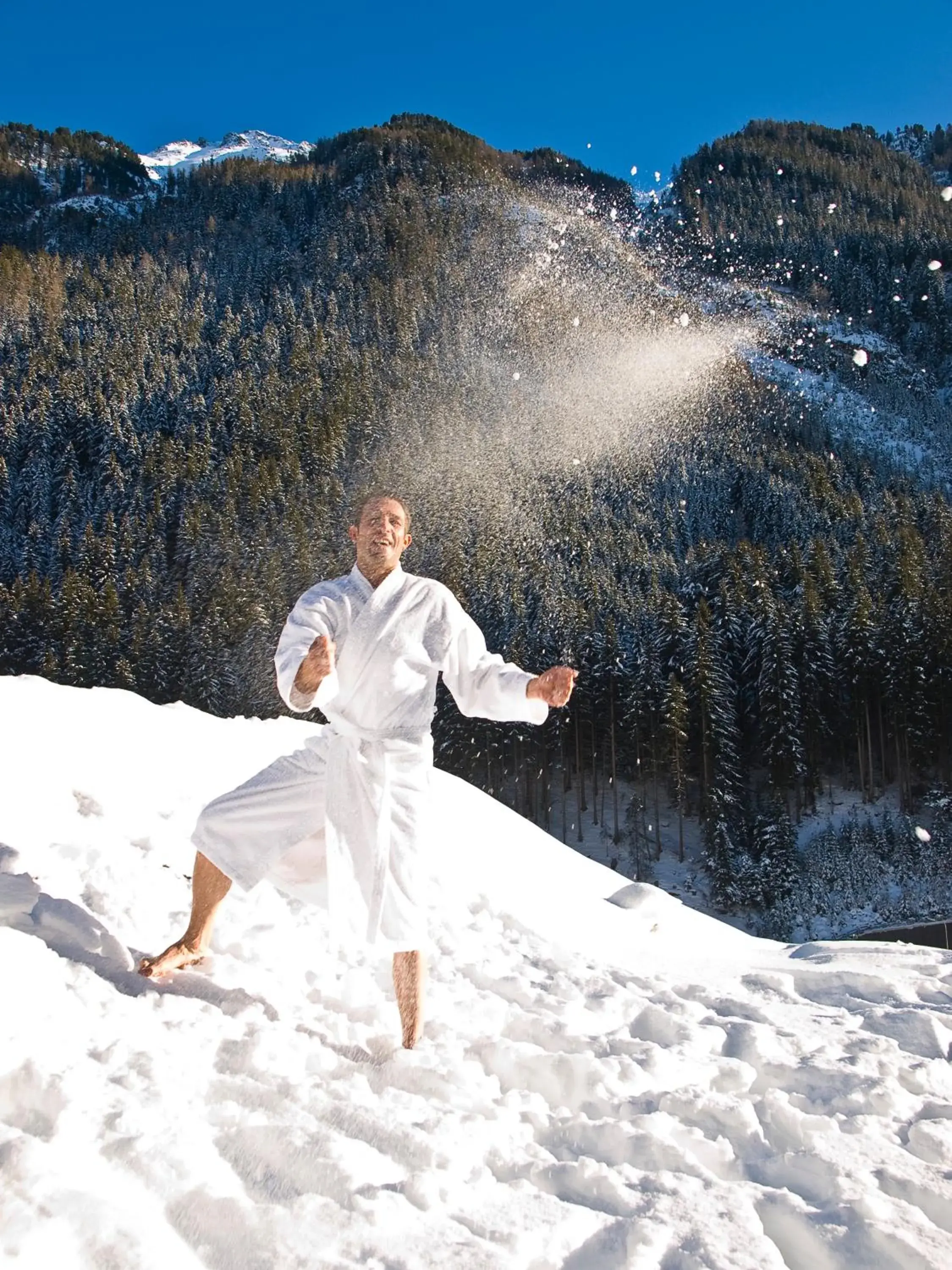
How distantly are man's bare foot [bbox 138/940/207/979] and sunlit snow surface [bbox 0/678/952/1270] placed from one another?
0.24 feet

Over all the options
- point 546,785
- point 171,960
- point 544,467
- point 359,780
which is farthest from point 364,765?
point 544,467

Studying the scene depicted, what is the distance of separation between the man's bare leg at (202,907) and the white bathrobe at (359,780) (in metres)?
0.11

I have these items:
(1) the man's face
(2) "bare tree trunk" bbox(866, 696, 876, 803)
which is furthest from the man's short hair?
(2) "bare tree trunk" bbox(866, 696, 876, 803)

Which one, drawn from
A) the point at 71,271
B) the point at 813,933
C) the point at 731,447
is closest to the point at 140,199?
the point at 71,271

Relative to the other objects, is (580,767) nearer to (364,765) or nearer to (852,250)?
(364,765)

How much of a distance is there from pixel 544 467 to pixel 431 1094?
10434cm

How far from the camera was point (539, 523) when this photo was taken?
273 ft

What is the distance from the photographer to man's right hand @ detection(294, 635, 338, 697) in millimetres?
3266

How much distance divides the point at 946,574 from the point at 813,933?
22.9 meters

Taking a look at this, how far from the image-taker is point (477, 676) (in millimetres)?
3963

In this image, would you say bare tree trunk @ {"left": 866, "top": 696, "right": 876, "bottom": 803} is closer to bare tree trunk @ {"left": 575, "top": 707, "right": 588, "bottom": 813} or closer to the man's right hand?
bare tree trunk @ {"left": 575, "top": 707, "right": 588, "bottom": 813}

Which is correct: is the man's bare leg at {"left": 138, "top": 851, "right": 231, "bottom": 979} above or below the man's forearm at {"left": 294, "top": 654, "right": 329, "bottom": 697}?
below

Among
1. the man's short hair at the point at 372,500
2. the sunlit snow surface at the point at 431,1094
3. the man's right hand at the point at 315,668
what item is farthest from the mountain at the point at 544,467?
the man's right hand at the point at 315,668

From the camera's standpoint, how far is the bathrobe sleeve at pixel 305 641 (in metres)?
3.31
